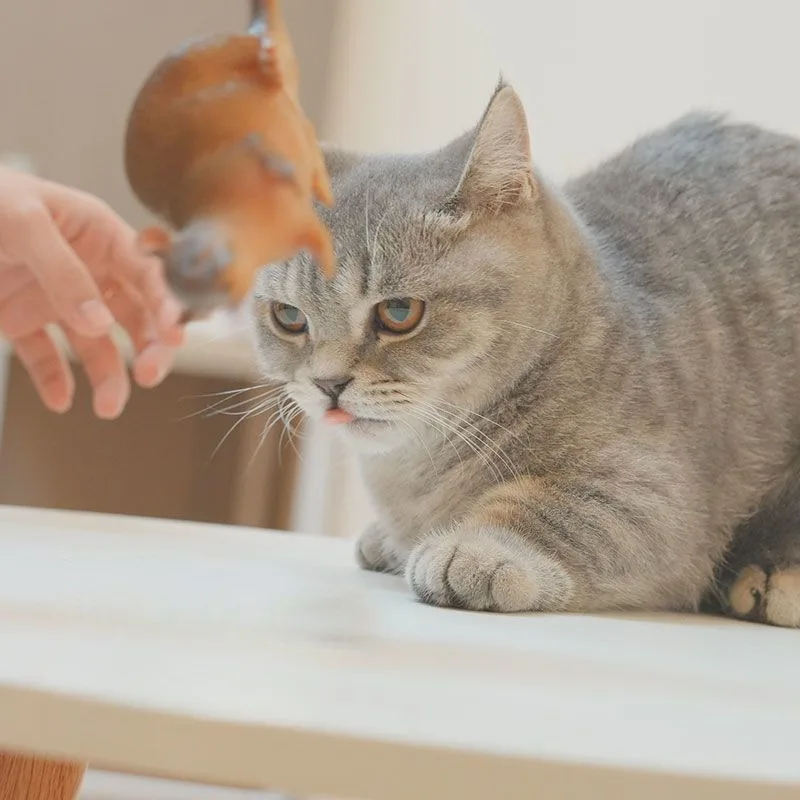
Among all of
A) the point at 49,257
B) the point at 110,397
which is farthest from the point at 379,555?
the point at 49,257

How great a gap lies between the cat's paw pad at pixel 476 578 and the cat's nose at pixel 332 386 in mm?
188

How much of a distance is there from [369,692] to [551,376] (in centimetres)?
59

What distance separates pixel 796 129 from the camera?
1.44 m

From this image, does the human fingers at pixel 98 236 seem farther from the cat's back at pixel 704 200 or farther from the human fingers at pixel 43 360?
the cat's back at pixel 704 200

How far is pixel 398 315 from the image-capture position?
103 cm

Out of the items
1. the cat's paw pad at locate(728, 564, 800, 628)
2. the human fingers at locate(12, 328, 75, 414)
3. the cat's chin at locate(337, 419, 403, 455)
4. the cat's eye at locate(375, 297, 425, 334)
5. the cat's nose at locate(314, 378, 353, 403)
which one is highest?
the cat's eye at locate(375, 297, 425, 334)

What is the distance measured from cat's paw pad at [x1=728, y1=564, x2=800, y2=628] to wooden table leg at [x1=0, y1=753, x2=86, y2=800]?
0.58 metres

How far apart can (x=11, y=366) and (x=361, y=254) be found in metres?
1.81

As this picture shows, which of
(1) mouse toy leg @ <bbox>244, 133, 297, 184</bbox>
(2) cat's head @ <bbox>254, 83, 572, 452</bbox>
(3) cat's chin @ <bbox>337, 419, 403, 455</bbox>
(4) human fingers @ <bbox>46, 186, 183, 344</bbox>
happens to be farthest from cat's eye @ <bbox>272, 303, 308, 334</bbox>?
(1) mouse toy leg @ <bbox>244, 133, 297, 184</bbox>

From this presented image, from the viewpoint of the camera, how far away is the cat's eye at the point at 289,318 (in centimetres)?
108

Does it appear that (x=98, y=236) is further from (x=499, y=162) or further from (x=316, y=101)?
(x=316, y=101)

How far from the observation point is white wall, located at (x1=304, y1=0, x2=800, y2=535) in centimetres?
147

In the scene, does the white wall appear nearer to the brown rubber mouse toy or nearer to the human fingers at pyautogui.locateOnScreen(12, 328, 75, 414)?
the human fingers at pyautogui.locateOnScreen(12, 328, 75, 414)

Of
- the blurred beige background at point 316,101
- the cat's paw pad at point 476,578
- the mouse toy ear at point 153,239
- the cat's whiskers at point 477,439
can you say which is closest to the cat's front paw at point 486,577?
the cat's paw pad at point 476,578
